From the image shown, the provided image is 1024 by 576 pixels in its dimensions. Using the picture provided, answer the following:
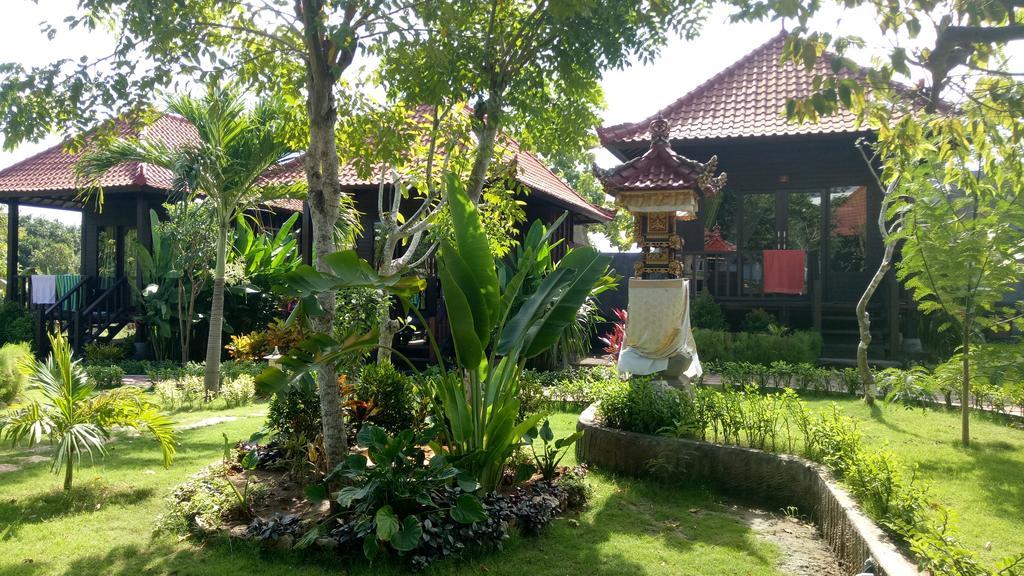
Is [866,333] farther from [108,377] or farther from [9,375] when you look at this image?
[9,375]

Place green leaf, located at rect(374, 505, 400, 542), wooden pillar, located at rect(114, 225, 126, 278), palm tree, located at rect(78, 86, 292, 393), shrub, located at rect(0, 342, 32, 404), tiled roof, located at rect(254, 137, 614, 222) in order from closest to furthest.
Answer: green leaf, located at rect(374, 505, 400, 542), palm tree, located at rect(78, 86, 292, 393), shrub, located at rect(0, 342, 32, 404), tiled roof, located at rect(254, 137, 614, 222), wooden pillar, located at rect(114, 225, 126, 278)

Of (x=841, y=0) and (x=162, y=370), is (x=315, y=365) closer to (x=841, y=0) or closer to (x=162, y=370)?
(x=841, y=0)

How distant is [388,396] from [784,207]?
35.2 ft

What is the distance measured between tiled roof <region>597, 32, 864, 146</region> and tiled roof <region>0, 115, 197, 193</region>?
9.81 metres

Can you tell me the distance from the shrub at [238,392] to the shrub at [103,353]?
4.99 metres

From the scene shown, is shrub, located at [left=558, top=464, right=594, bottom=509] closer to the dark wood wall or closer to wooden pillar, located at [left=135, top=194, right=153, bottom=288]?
the dark wood wall

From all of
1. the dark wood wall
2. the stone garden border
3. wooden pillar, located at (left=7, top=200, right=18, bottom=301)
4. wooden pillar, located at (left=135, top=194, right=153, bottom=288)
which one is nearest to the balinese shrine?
the stone garden border

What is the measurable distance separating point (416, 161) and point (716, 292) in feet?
26.0

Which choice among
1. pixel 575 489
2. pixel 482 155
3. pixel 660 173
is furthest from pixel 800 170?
pixel 575 489

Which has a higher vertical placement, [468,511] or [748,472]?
[468,511]

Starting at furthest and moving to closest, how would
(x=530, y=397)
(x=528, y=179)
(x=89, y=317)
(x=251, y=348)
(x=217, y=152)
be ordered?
(x=89, y=317) < (x=528, y=179) < (x=251, y=348) < (x=217, y=152) < (x=530, y=397)

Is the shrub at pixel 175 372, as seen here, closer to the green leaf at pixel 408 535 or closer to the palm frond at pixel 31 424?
the palm frond at pixel 31 424

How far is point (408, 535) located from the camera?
437 cm

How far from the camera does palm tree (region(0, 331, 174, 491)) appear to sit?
5.77 metres
